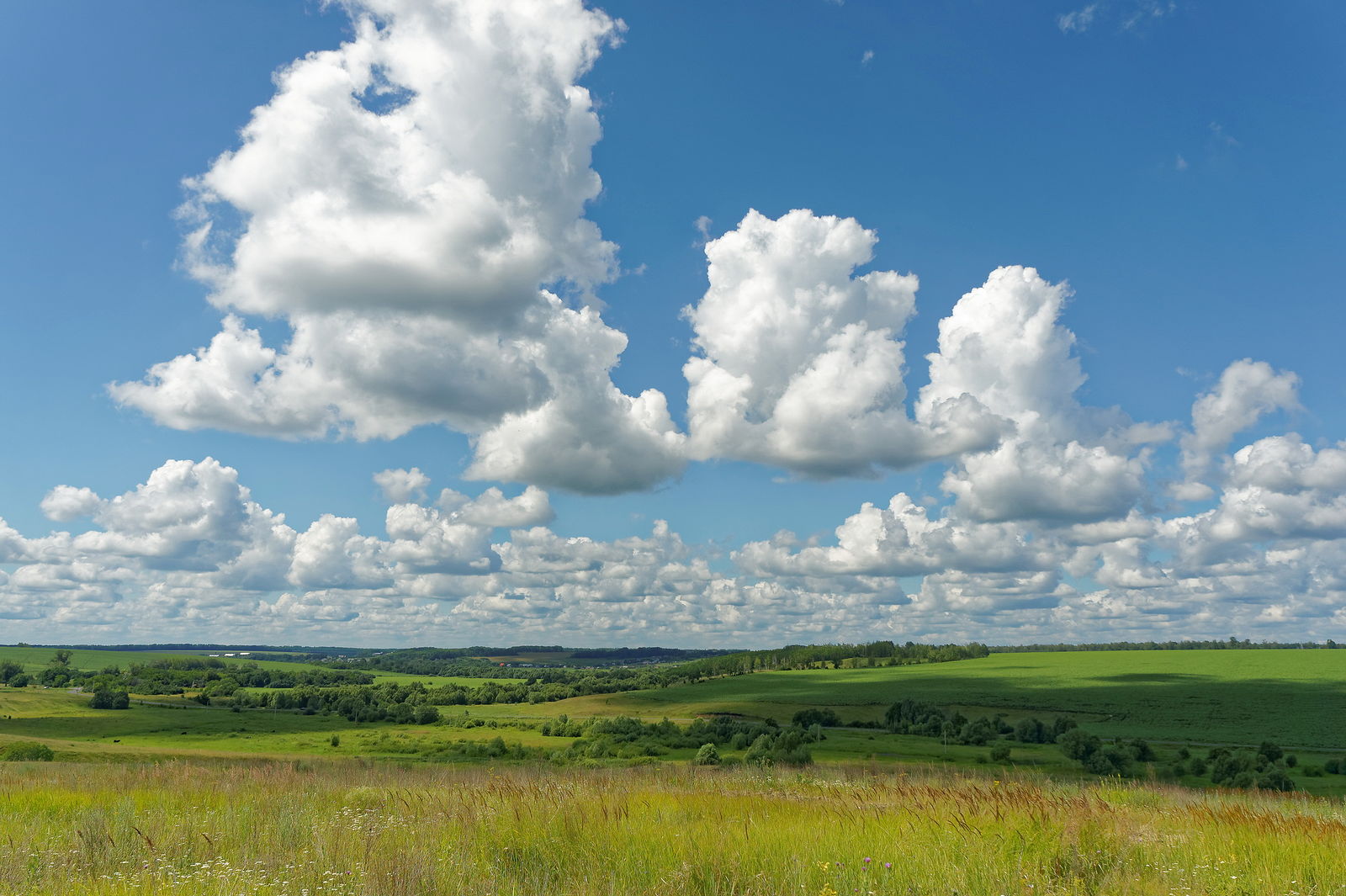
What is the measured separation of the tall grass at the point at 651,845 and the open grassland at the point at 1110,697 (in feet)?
372

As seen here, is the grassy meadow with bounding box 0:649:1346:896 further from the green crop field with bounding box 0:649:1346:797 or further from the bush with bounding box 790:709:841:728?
the bush with bounding box 790:709:841:728

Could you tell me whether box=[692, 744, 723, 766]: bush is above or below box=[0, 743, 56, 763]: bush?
below

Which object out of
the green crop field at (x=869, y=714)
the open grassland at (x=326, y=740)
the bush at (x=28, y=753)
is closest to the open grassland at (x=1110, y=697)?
the green crop field at (x=869, y=714)

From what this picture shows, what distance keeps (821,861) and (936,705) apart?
457 ft

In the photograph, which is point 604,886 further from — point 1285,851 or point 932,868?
point 1285,851

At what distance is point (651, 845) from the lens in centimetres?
940

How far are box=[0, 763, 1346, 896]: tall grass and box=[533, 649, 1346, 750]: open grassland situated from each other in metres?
113

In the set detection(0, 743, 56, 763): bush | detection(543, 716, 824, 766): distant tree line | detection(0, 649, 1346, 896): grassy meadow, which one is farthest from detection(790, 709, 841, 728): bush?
detection(0, 649, 1346, 896): grassy meadow

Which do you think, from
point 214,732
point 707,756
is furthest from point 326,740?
point 707,756

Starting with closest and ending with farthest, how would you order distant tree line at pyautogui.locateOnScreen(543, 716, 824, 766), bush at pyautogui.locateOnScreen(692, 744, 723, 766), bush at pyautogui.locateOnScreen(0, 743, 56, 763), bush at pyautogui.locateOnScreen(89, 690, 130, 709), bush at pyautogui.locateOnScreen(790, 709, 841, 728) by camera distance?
bush at pyautogui.locateOnScreen(0, 743, 56, 763) → bush at pyautogui.locateOnScreen(692, 744, 723, 766) → distant tree line at pyautogui.locateOnScreen(543, 716, 824, 766) → bush at pyautogui.locateOnScreen(790, 709, 841, 728) → bush at pyautogui.locateOnScreen(89, 690, 130, 709)

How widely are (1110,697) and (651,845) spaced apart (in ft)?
528

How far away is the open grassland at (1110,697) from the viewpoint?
113 m

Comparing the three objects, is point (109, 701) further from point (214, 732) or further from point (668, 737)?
point (668, 737)

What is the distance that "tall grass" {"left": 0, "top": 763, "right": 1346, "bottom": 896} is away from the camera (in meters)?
8.23
